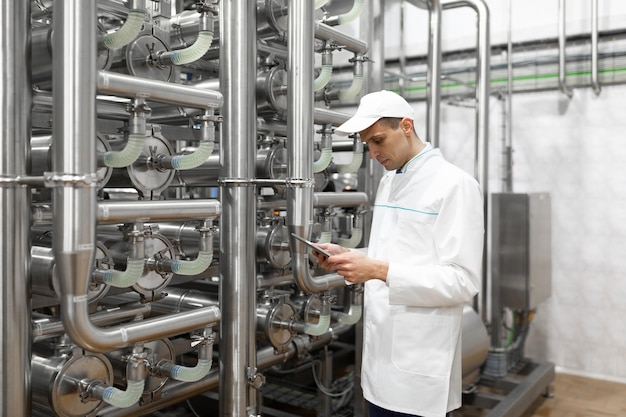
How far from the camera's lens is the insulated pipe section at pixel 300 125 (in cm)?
209

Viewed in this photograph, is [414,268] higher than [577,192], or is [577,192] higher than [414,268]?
[577,192]

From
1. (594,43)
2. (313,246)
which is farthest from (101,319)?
(594,43)

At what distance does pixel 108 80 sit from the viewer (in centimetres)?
153

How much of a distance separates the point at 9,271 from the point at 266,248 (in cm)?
94

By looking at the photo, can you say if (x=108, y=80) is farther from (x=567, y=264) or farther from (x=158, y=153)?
(x=567, y=264)

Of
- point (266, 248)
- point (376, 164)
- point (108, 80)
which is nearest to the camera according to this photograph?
point (108, 80)

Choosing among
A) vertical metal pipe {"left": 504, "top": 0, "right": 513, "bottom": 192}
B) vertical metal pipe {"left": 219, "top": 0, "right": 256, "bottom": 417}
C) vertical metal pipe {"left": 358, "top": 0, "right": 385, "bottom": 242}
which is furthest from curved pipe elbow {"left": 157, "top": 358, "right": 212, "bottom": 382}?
vertical metal pipe {"left": 504, "top": 0, "right": 513, "bottom": 192}

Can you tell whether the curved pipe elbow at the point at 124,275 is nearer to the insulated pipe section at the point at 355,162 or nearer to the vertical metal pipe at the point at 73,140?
the vertical metal pipe at the point at 73,140

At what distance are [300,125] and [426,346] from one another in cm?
85

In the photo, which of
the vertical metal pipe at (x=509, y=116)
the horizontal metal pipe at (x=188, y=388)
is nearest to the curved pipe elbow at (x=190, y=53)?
the horizontal metal pipe at (x=188, y=388)

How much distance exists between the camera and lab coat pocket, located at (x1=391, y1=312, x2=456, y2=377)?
1.88 metres

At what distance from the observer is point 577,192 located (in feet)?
14.2

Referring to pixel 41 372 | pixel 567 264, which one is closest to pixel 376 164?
pixel 41 372

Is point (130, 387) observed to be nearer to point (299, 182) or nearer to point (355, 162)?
point (299, 182)
